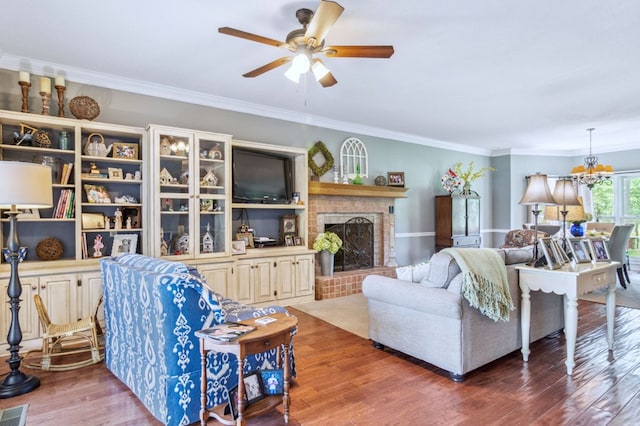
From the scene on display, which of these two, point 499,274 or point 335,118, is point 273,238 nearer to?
point 335,118

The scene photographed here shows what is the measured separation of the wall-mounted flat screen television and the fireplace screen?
3.58 feet

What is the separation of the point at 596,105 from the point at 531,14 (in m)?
3.22

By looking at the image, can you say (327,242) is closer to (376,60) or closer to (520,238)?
(376,60)

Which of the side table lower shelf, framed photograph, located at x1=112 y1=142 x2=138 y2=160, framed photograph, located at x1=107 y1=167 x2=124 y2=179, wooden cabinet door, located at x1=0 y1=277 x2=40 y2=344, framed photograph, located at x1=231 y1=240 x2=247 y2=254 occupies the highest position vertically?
framed photograph, located at x1=112 y1=142 x2=138 y2=160

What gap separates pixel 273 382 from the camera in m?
2.21

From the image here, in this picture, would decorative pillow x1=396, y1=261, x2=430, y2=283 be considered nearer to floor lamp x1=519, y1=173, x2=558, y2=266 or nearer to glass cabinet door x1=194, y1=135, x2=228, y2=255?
floor lamp x1=519, y1=173, x2=558, y2=266

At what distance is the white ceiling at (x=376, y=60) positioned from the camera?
2.63m

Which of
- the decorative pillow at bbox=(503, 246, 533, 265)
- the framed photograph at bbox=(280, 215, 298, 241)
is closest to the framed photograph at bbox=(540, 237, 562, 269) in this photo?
the decorative pillow at bbox=(503, 246, 533, 265)

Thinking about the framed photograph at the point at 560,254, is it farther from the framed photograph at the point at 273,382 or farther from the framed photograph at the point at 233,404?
the framed photograph at the point at 233,404

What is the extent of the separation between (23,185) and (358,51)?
2493mm

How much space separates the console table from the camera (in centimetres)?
280

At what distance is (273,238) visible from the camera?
17.0 ft

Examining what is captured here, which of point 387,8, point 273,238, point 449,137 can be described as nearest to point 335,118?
point 273,238

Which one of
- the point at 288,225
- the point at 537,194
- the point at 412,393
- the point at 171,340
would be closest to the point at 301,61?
the point at 171,340
